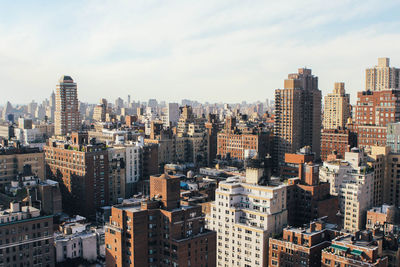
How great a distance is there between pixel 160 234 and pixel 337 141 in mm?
119984

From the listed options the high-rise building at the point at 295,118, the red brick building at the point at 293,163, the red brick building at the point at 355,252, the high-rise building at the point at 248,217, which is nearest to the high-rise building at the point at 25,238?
the high-rise building at the point at 248,217

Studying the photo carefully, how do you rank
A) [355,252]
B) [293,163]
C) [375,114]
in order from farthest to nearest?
[375,114] → [293,163] → [355,252]

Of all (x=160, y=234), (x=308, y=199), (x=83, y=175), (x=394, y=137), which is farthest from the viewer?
(x=394, y=137)

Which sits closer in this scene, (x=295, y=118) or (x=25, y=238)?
(x=25, y=238)

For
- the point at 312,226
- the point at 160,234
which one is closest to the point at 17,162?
the point at 160,234

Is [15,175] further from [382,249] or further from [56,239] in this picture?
[382,249]

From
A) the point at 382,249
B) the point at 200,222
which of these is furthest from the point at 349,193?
the point at 200,222

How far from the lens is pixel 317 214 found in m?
101

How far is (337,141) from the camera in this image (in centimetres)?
17762

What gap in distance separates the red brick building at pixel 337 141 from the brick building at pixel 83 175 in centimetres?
9376

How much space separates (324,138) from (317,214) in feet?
285

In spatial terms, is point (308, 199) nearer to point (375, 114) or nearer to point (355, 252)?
point (355, 252)

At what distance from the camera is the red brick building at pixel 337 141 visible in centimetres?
17538

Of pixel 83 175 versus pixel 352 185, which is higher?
pixel 83 175
